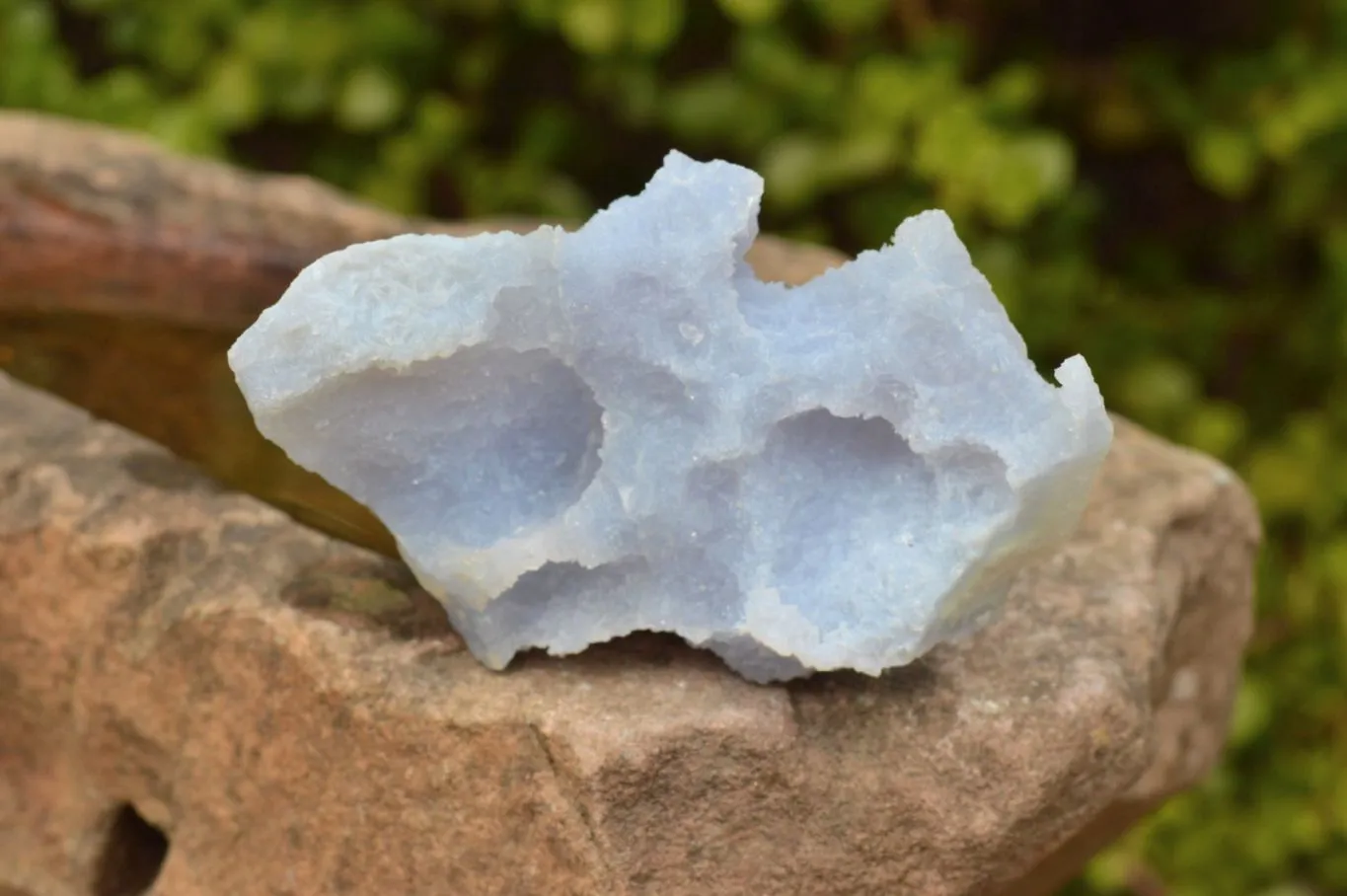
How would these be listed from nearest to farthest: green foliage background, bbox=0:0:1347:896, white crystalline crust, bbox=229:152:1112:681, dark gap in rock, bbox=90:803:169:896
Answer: white crystalline crust, bbox=229:152:1112:681
dark gap in rock, bbox=90:803:169:896
green foliage background, bbox=0:0:1347:896

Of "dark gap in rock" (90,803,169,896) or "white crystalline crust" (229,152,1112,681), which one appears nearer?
"white crystalline crust" (229,152,1112,681)

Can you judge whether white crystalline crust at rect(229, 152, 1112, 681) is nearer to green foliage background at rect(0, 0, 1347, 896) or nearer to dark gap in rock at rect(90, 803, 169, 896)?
dark gap in rock at rect(90, 803, 169, 896)

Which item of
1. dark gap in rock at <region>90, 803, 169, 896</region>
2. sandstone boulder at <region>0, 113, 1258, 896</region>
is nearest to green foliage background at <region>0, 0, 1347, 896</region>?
sandstone boulder at <region>0, 113, 1258, 896</region>

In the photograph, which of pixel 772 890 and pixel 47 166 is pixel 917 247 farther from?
pixel 47 166

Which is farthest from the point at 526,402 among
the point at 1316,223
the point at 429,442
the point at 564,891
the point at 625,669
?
the point at 1316,223

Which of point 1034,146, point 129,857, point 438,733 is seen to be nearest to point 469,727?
point 438,733

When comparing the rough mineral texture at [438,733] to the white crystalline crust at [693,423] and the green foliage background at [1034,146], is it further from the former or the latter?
the green foliage background at [1034,146]
